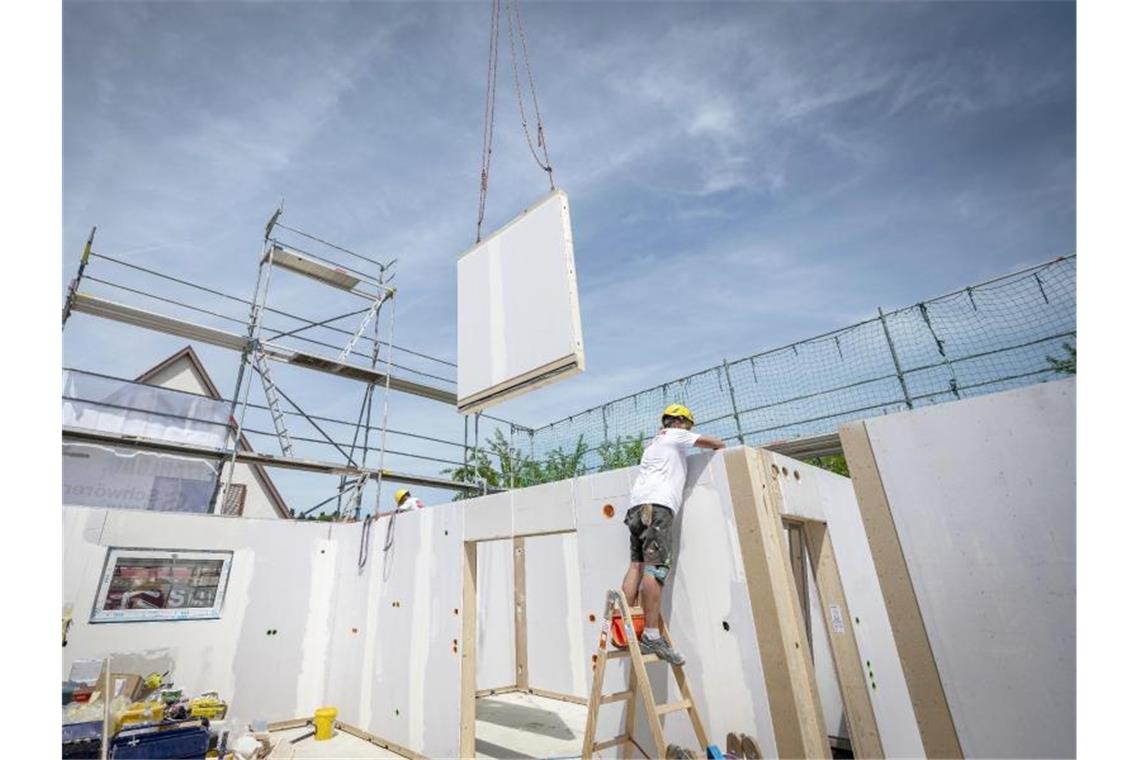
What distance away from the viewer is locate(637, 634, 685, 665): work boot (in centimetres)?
305

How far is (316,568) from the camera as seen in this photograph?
23.3 feet

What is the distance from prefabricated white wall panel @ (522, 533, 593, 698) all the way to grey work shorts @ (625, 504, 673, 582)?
439 centimetres

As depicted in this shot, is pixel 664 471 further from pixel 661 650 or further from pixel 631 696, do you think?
pixel 631 696

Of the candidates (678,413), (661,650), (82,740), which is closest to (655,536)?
(661,650)

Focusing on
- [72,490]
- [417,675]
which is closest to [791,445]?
[417,675]

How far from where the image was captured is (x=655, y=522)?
3.26 meters

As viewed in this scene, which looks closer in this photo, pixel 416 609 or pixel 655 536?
pixel 655 536

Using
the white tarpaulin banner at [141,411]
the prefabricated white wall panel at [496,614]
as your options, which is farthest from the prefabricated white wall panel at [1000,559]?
the white tarpaulin banner at [141,411]

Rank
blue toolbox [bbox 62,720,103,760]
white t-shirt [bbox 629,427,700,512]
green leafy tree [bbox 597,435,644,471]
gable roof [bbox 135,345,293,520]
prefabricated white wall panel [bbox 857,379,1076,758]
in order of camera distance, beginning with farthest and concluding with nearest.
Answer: gable roof [bbox 135,345,293,520] → green leafy tree [bbox 597,435,644,471] → blue toolbox [bbox 62,720,103,760] → white t-shirt [bbox 629,427,700,512] → prefabricated white wall panel [bbox 857,379,1076,758]

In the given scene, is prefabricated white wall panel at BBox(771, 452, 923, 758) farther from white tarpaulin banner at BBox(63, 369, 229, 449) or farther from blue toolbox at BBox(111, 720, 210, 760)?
white tarpaulin banner at BBox(63, 369, 229, 449)

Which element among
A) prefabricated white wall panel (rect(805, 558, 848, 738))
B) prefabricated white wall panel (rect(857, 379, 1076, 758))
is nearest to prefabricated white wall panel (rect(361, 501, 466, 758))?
prefabricated white wall panel (rect(805, 558, 848, 738))

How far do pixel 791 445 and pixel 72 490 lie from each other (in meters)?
8.98

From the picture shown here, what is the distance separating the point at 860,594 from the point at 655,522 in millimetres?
2314

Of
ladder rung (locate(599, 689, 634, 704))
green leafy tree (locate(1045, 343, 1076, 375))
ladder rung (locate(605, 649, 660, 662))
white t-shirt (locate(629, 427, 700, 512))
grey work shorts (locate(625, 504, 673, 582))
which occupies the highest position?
green leafy tree (locate(1045, 343, 1076, 375))
